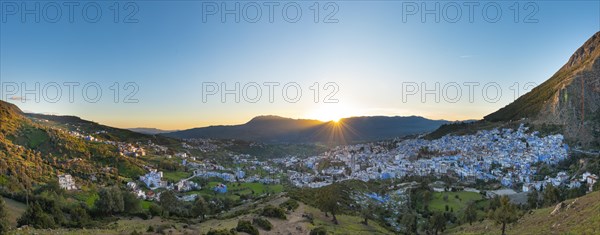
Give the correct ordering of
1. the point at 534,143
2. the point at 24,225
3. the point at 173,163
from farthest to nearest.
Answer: the point at 173,163 → the point at 534,143 → the point at 24,225

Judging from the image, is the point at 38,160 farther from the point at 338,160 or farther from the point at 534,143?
the point at 534,143

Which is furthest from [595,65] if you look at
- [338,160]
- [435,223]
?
[435,223]

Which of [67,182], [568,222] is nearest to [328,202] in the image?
[568,222]

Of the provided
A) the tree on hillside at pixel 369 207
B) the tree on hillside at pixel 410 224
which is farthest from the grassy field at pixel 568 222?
the tree on hillside at pixel 369 207

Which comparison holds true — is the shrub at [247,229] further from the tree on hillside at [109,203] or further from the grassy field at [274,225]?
the tree on hillside at [109,203]

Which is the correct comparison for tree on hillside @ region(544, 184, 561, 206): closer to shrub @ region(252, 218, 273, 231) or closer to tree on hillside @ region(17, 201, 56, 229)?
shrub @ region(252, 218, 273, 231)

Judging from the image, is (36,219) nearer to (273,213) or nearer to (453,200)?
(273,213)
